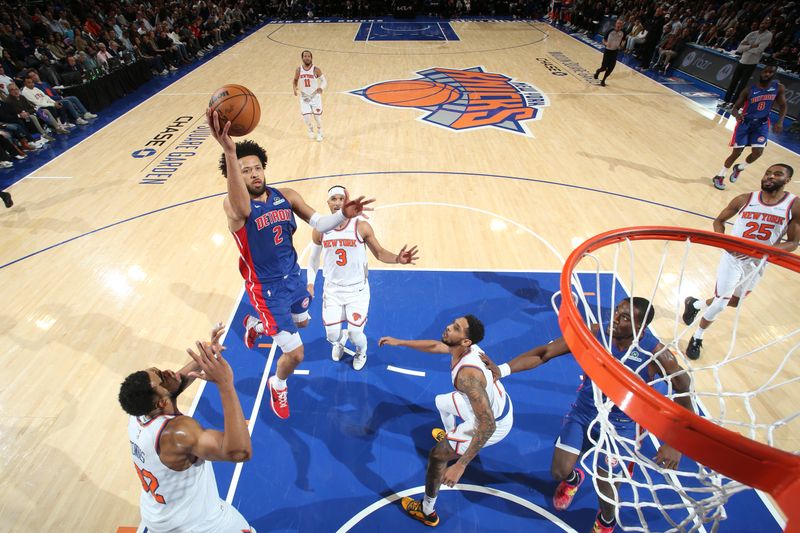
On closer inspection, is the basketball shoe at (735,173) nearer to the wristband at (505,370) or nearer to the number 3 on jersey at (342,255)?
the wristband at (505,370)

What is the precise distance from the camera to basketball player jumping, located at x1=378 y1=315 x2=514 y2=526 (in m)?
2.74

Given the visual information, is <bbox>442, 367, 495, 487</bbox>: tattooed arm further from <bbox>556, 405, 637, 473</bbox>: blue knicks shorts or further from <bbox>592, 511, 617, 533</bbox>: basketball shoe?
<bbox>592, 511, 617, 533</bbox>: basketball shoe

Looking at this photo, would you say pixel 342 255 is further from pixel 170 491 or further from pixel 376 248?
pixel 170 491

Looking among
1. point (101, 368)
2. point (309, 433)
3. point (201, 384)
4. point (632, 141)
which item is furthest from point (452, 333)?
point (632, 141)

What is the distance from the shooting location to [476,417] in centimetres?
274

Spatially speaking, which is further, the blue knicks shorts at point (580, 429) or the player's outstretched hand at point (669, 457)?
the blue knicks shorts at point (580, 429)

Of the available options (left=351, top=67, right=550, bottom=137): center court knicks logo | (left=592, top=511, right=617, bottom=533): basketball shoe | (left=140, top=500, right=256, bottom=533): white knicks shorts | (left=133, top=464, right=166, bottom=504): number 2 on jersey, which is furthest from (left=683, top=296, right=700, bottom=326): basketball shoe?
(left=351, top=67, right=550, bottom=137): center court knicks logo

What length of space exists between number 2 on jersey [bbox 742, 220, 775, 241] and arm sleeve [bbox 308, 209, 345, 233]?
4.22 m

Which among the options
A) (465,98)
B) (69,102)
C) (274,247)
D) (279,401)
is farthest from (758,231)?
(69,102)

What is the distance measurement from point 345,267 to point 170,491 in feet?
7.31

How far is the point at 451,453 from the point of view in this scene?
9.72 ft

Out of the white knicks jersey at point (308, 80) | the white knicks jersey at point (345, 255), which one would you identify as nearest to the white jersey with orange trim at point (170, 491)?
the white knicks jersey at point (345, 255)

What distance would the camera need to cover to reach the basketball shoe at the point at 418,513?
3.17m

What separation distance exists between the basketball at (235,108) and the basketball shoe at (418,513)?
322cm
